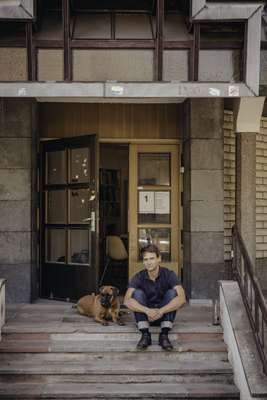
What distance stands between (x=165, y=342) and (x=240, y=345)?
84cm

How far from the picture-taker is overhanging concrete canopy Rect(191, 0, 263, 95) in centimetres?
653

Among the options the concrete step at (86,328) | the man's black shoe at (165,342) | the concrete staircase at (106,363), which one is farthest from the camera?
the concrete step at (86,328)

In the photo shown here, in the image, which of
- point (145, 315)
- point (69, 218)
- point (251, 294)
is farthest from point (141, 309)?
point (69, 218)

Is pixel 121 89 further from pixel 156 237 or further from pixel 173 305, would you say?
pixel 156 237

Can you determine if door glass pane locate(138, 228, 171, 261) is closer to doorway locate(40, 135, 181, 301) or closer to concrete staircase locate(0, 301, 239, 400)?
doorway locate(40, 135, 181, 301)

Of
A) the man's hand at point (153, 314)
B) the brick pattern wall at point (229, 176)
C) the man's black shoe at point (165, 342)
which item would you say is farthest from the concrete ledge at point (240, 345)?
the brick pattern wall at point (229, 176)

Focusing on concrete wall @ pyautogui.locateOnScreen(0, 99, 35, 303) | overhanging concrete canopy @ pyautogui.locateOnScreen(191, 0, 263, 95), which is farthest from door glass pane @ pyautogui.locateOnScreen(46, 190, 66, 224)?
overhanging concrete canopy @ pyautogui.locateOnScreen(191, 0, 263, 95)

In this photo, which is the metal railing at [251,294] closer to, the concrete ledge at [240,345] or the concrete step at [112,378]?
the concrete ledge at [240,345]

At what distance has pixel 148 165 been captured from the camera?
9.09 m

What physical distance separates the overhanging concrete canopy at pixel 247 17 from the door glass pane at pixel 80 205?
2.94m

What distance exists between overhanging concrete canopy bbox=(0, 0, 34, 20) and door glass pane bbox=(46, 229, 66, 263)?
11.1 feet

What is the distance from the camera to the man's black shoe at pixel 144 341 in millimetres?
6246

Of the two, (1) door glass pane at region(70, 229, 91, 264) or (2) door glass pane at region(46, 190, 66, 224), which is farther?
(2) door glass pane at region(46, 190, 66, 224)

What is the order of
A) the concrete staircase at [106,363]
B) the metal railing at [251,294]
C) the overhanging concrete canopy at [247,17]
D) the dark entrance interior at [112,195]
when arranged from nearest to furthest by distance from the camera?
the metal railing at [251,294] < the concrete staircase at [106,363] < the overhanging concrete canopy at [247,17] < the dark entrance interior at [112,195]
